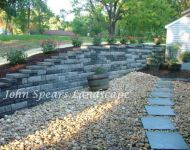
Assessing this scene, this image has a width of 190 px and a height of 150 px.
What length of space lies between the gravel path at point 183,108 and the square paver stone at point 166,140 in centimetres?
17

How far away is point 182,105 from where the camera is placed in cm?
808

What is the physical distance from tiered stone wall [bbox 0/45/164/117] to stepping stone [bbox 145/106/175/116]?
8.83 feet

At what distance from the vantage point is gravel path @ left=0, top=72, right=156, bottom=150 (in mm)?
5156

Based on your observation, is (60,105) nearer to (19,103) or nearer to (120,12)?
(19,103)

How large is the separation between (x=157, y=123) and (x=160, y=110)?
112 centimetres

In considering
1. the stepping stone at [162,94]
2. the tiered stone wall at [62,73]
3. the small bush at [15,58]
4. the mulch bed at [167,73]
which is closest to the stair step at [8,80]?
the tiered stone wall at [62,73]

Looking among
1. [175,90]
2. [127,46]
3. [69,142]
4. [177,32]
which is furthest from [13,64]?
[177,32]

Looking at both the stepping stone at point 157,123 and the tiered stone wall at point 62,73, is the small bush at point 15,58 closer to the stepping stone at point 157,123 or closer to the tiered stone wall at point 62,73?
the tiered stone wall at point 62,73

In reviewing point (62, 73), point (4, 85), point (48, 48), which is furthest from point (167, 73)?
point (4, 85)

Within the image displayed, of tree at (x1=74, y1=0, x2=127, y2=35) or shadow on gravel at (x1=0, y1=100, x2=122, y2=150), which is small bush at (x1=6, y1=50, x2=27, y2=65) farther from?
tree at (x1=74, y1=0, x2=127, y2=35)

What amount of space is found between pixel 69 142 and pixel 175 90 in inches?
238

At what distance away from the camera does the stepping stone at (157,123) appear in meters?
6.04

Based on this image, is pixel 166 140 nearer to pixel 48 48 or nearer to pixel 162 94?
pixel 162 94

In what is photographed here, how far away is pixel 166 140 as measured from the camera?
17.4ft
